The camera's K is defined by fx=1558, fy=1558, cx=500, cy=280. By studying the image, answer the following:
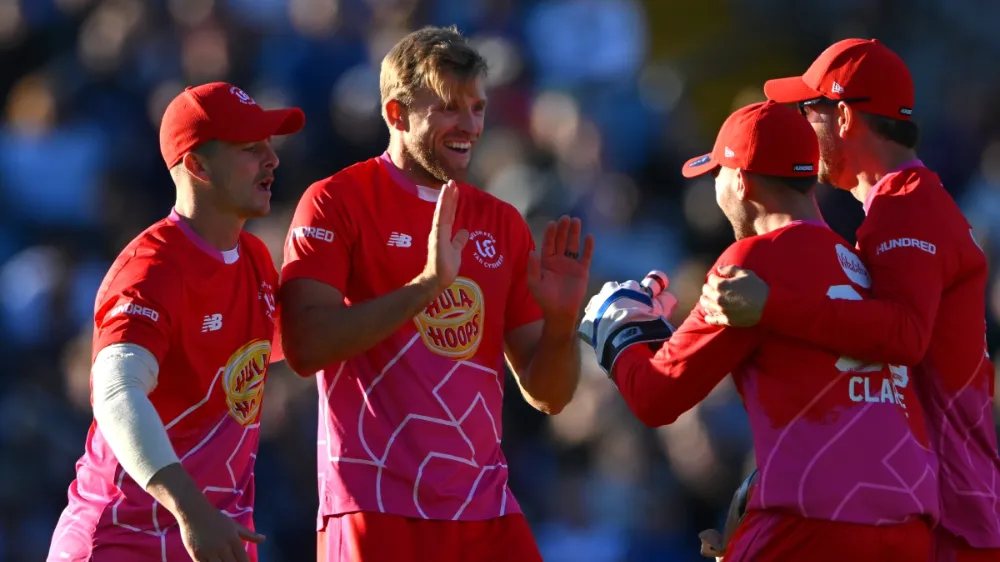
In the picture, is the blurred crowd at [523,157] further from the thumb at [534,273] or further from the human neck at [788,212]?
the human neck at [788,212]

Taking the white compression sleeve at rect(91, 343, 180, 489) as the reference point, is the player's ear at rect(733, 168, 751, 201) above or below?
above

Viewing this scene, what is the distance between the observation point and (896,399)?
4.75 metres

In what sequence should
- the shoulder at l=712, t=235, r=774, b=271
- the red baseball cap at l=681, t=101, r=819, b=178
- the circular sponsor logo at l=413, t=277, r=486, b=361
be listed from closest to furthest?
the shoulder at l=712, t=235, r=774, b=271, the red baseball cap at l=681, t=101, r=819, b=178, the circular sponsor logo at l=413, t=277, r=486, b=361

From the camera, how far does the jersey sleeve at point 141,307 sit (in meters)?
4.71

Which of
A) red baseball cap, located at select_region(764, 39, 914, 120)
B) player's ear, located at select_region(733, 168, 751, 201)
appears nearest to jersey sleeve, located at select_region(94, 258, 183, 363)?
player's ear, located at select_region(733, 168, 751, 201)

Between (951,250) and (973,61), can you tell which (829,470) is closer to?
(951,250)

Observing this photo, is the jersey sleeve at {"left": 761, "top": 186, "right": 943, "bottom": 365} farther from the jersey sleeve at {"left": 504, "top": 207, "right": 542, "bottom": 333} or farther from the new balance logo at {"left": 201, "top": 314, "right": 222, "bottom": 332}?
the new balance logo at {"left": 201, "top": 314, "right": 222, "bottom": 332}

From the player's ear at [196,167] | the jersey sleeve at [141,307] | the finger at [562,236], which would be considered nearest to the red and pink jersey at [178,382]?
the jersey sleeve at [141,307]

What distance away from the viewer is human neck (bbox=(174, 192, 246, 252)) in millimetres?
5086

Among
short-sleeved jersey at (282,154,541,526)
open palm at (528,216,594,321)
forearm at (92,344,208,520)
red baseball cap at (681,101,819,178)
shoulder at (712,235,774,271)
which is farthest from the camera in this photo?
open palm at (528,216,594,321)

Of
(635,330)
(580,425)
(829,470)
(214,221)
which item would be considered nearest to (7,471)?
(580,425)

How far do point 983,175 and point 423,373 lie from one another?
479 centimetres

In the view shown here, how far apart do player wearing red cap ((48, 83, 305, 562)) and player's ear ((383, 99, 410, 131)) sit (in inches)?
12.1

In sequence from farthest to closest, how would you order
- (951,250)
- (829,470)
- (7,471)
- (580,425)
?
(7,471) → (580,425) → (951,250) → (829,470)
